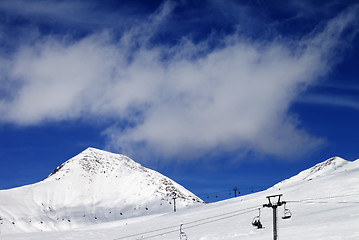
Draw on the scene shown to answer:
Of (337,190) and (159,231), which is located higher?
(337,190)

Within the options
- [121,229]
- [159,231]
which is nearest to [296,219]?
[159,231]

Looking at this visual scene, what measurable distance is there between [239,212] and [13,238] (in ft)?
179

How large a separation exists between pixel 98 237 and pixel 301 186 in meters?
45.0

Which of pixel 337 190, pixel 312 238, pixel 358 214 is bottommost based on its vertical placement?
pixel 312 238

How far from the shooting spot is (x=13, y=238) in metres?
108

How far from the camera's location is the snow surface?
183 feet

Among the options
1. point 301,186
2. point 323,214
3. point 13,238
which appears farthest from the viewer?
point 13,238

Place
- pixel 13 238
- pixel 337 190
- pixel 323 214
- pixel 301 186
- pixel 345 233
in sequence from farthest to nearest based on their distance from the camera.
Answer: pixel 13 238, pixel 301 186, pixel 337 190, pixel 323 214, pixel 345 233

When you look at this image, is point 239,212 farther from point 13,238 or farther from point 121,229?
point 13,238

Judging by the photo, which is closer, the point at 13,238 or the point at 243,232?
the point at 243,232

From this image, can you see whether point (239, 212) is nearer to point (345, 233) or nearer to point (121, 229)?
point (121, 229)

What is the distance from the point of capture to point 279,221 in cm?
6925

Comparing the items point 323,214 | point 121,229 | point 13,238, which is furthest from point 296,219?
point 13,238

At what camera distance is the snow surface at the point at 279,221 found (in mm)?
55781
